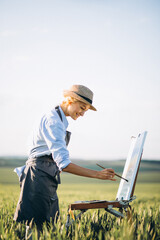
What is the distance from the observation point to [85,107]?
10.7 feet

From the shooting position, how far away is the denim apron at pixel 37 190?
10.4 feet

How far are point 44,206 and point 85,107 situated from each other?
1.08m

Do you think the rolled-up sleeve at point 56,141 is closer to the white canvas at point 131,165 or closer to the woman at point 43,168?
the woman at point 43,168

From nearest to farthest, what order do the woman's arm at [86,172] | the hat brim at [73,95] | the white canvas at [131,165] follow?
the woman's arm at [86,172]
the hat brim at [73,95]
the white canvas at [131,165]

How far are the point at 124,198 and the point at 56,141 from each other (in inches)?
40.6

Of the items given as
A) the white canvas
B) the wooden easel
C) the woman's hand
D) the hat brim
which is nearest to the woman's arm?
the woman's hand

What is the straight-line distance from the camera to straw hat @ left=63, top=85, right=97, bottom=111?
3.19 meters

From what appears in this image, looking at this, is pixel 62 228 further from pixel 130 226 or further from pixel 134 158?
pixel 134 158

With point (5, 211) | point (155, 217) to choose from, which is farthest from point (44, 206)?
point (5, 211)

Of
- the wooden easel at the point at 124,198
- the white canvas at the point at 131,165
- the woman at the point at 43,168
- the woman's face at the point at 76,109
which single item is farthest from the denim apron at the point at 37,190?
the white canvas at the point at 131,165

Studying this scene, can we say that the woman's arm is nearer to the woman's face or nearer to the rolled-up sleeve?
the rolled-up sleeve

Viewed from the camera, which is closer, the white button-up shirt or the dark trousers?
the white button-up shirt

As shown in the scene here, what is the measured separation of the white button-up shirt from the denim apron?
8cm

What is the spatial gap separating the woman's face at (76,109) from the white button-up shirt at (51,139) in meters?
0.08
